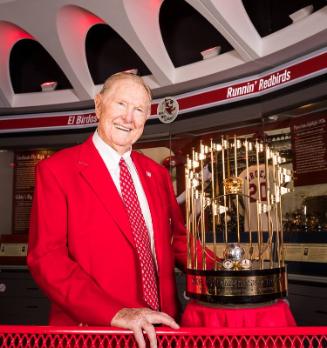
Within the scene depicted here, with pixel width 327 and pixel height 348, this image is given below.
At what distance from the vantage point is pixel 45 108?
5621 mm

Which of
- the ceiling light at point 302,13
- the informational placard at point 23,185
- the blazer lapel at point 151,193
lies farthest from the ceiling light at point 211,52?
the blazer lapel at point 151,193

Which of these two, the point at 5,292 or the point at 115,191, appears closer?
the point at 115,191

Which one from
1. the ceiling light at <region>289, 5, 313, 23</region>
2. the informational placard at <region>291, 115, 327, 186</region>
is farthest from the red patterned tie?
the ceiling light at <region>289, 5, 313, 23</region>

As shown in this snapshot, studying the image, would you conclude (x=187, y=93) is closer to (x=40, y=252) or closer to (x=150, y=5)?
(x=150, y=5)

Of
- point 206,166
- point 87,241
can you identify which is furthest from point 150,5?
point 87,241

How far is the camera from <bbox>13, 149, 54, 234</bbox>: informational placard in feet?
18.7

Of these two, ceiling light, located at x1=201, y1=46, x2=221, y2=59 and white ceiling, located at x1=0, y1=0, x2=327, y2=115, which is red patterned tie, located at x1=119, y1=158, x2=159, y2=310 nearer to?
white ceiling, located at x1=0, y1=0, x2=327, y2=115

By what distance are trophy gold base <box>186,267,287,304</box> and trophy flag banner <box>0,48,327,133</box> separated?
2957mm

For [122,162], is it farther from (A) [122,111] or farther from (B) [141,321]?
(B) [141,321]

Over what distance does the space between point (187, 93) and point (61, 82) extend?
6.29 ft

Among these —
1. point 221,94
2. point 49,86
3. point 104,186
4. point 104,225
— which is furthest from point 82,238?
point 49,86

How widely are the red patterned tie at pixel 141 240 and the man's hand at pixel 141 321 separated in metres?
0.35

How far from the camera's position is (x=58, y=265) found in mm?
1186

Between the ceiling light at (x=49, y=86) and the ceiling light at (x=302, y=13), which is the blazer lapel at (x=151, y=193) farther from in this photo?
the ceiling light at (x=49, y=86)
